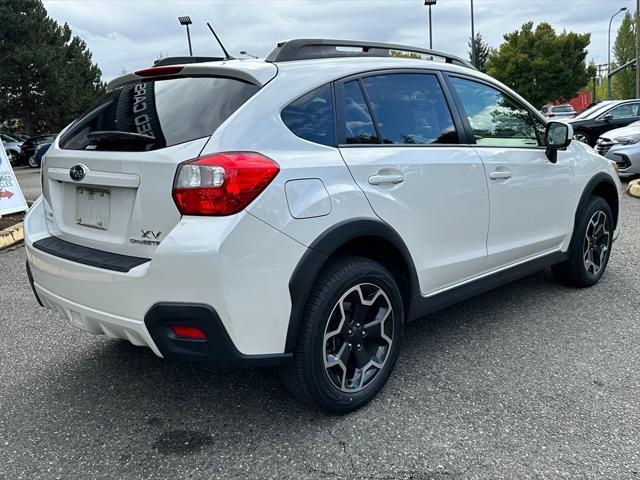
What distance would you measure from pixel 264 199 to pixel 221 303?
44cm

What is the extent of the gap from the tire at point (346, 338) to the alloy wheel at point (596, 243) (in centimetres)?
234

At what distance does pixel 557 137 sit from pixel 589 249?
1165mm

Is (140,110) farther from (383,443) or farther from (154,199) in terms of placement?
(383,443)

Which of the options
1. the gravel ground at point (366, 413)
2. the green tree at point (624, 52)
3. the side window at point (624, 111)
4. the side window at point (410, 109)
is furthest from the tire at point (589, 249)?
the green tree at point (624, 52)

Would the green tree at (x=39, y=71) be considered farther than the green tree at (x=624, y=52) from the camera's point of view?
No

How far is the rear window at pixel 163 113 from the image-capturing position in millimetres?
2428

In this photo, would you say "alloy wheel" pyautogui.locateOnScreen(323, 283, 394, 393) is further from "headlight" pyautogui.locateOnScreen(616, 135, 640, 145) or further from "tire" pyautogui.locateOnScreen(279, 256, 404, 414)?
"headlight" pyautogui.locateOnScreen(616, 135, 640, 145)

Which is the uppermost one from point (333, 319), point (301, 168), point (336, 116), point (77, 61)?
point (77, 61)

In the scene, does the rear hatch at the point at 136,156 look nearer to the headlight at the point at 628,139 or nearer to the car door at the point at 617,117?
the headlight at the point at 628,139

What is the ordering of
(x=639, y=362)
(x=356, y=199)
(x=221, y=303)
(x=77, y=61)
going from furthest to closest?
(x=77, y=61), (x=639, y=362), (x=356, y=199), (x=221, y=303)

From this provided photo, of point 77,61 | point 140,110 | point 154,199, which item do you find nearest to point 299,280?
point 154,199

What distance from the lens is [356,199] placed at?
2617mm

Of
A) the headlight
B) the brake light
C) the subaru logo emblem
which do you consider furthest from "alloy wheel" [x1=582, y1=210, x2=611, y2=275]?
the headlight

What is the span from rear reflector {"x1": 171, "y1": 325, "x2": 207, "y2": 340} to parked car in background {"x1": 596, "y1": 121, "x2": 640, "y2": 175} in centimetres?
1017
